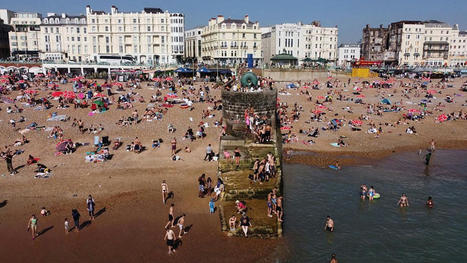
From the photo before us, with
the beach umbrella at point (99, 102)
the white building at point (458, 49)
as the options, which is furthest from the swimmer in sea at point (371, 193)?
the white building at point (458, 49)

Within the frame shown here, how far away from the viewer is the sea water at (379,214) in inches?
541

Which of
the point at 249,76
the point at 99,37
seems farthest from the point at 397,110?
the point at 99,37

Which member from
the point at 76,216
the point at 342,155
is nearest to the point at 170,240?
the point at 76,216

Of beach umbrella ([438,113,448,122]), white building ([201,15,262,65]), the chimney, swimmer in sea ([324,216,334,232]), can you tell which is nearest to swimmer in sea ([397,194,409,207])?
swimmer in sea ([324,216,334,232])

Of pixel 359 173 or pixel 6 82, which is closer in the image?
pixel 359 173

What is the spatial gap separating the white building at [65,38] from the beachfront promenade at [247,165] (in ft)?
197

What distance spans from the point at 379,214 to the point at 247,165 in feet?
21.8

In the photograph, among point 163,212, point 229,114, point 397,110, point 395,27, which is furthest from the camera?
point 395,27

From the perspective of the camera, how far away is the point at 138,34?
227ft

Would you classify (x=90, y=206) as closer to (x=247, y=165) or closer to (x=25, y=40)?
(x=247, y=165)

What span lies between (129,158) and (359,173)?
570 inches

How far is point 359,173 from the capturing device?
877 inches

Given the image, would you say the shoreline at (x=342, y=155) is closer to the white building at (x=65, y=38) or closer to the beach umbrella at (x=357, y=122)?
the beach umbrella at (x=357, y=122)

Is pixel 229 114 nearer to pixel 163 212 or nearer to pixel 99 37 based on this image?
pixel 163 212
